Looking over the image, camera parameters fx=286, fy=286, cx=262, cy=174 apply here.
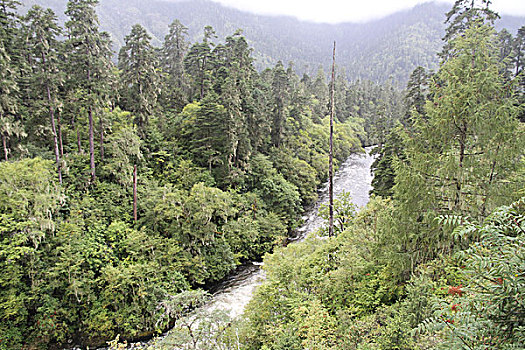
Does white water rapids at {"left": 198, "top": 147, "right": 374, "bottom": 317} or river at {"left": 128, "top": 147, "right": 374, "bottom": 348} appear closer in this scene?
river at {"left": 128, "top": 147, "right": 374, "bottom": 348}

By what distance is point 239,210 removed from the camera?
23953 mm

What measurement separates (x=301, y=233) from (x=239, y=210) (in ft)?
19.4

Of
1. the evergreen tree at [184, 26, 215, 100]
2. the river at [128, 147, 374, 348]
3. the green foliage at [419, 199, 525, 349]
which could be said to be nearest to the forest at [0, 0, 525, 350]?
the green foliage at [419, 199, 525, 349]

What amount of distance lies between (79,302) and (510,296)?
17098mm

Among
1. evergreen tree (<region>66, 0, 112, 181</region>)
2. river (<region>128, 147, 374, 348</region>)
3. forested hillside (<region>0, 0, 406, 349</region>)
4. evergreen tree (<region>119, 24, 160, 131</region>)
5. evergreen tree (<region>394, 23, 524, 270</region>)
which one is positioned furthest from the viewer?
evergreen tree (<region>119, 24, 160, 131</region>)

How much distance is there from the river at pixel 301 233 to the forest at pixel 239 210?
121 cm

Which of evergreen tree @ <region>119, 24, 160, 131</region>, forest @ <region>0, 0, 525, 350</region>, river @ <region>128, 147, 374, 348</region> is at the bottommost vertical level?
river @ <region>128, 147, 374, 348</region>

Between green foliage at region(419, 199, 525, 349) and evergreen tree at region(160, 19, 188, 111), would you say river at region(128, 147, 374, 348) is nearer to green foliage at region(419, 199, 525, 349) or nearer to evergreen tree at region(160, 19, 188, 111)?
green foliage at region(419, 199, 525, 349)

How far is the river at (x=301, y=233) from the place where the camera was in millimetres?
15898

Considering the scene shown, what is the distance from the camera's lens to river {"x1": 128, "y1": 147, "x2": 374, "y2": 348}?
1590cm

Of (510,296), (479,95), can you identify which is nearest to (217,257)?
(479,95)

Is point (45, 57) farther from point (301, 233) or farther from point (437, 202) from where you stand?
point (301, 233)

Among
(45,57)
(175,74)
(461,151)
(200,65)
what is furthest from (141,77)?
(461,151)

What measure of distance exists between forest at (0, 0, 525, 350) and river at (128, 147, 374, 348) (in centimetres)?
121
